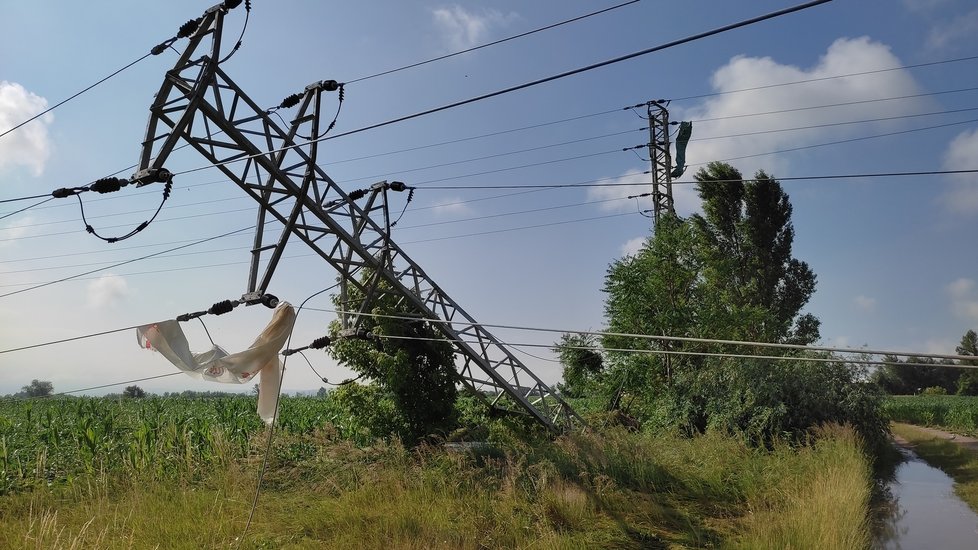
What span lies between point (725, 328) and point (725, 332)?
0.21m

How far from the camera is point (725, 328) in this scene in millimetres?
→ 23547

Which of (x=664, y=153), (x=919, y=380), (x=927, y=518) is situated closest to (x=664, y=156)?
(x=664, y=153)

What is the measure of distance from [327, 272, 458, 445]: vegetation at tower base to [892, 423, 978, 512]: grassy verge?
1206 centimetres

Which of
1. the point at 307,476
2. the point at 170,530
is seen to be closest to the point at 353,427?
the point at 307,476

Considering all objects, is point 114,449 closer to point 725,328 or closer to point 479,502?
point 479,502

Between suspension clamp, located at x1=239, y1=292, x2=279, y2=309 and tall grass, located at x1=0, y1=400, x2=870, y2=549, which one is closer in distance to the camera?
tall grass, located at x1=0, y1=400, x2=870, y2=549

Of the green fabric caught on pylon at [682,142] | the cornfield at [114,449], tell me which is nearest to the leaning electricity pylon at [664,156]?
the green fabric caught on pylon at [682,142]

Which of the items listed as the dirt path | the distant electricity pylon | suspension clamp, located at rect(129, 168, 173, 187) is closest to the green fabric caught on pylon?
the distant electricity pylon

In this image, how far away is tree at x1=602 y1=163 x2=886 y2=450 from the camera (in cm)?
1748

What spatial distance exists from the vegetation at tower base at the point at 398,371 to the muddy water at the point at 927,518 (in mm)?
8889

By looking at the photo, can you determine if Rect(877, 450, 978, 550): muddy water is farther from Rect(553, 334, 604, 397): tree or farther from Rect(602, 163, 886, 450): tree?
Rect(553, 334, 604, 397): tree

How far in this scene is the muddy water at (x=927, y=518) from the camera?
11.3 m

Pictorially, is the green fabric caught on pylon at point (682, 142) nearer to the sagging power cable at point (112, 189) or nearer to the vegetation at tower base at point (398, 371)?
the vegetation at tower base at point (398, 371)

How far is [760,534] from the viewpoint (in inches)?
342
